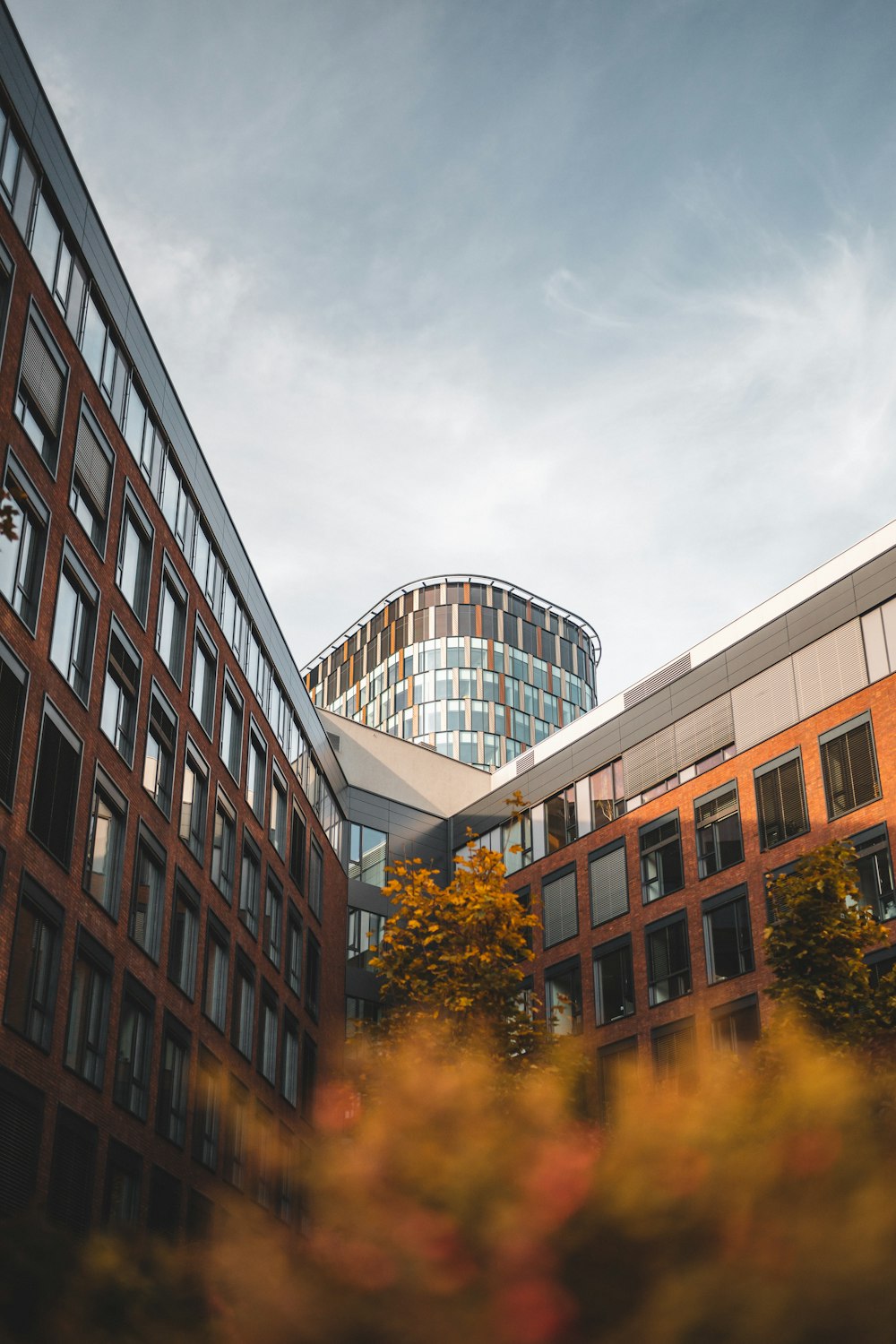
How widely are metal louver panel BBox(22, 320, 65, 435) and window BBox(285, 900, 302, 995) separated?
70.3 feet

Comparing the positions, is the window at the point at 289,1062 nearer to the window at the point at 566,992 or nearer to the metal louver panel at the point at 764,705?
the window at the point at 566,992

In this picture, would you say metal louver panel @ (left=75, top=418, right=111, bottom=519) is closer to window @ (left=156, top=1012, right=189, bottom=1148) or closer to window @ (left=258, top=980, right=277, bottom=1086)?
window @ (left=156, top=1012, right=189, bottom=1148)

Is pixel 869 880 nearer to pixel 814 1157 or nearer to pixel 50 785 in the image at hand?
pixel 50 785

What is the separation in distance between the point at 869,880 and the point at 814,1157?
96.5 ft

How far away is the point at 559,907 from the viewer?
5000 cm

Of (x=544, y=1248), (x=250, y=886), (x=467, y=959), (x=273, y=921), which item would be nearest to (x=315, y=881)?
(x=273, y=921)

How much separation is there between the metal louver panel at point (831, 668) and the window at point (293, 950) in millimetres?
18137

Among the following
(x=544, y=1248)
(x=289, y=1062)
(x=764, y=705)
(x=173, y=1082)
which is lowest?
(x=544, y=1248)

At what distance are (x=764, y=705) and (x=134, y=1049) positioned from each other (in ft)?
78.5

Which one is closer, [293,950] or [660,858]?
[293,950]

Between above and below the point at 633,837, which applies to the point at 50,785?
below

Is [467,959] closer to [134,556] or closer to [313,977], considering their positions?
[134,556]

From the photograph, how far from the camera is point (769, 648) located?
44188 mm

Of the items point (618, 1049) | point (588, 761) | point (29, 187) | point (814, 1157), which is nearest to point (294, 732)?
point (588, 761)
